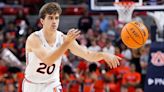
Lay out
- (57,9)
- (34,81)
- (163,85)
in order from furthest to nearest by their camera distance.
A: (163,85) < (34,81) < (57,9)

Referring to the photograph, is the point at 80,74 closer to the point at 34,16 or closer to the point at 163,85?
the point at 163,85

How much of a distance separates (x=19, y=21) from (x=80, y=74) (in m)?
3.87

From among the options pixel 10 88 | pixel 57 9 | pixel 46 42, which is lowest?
pixel 10 88

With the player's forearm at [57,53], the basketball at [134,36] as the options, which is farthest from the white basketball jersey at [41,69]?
the basketball at [134,36]

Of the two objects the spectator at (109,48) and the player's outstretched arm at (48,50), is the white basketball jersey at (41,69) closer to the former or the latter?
the player's outstretched arm at (48,50)

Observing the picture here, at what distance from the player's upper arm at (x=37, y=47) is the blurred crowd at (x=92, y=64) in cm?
459

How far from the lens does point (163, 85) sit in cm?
951

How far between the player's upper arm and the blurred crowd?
4.59 meters

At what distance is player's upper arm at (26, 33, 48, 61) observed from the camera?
5.12 m

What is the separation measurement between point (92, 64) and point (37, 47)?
17.2 feet

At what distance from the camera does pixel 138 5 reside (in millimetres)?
8914

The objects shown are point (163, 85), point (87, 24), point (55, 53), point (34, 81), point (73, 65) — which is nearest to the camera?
point (55, 53)

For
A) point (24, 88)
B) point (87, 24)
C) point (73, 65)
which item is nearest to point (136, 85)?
point (73, 65)

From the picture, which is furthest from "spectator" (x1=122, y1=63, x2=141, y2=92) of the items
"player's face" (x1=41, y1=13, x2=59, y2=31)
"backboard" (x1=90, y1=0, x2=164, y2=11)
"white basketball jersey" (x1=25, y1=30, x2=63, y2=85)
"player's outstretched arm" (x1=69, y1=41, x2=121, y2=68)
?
"player's face" (x1=41, y1=13, x2=59, y2=31)
